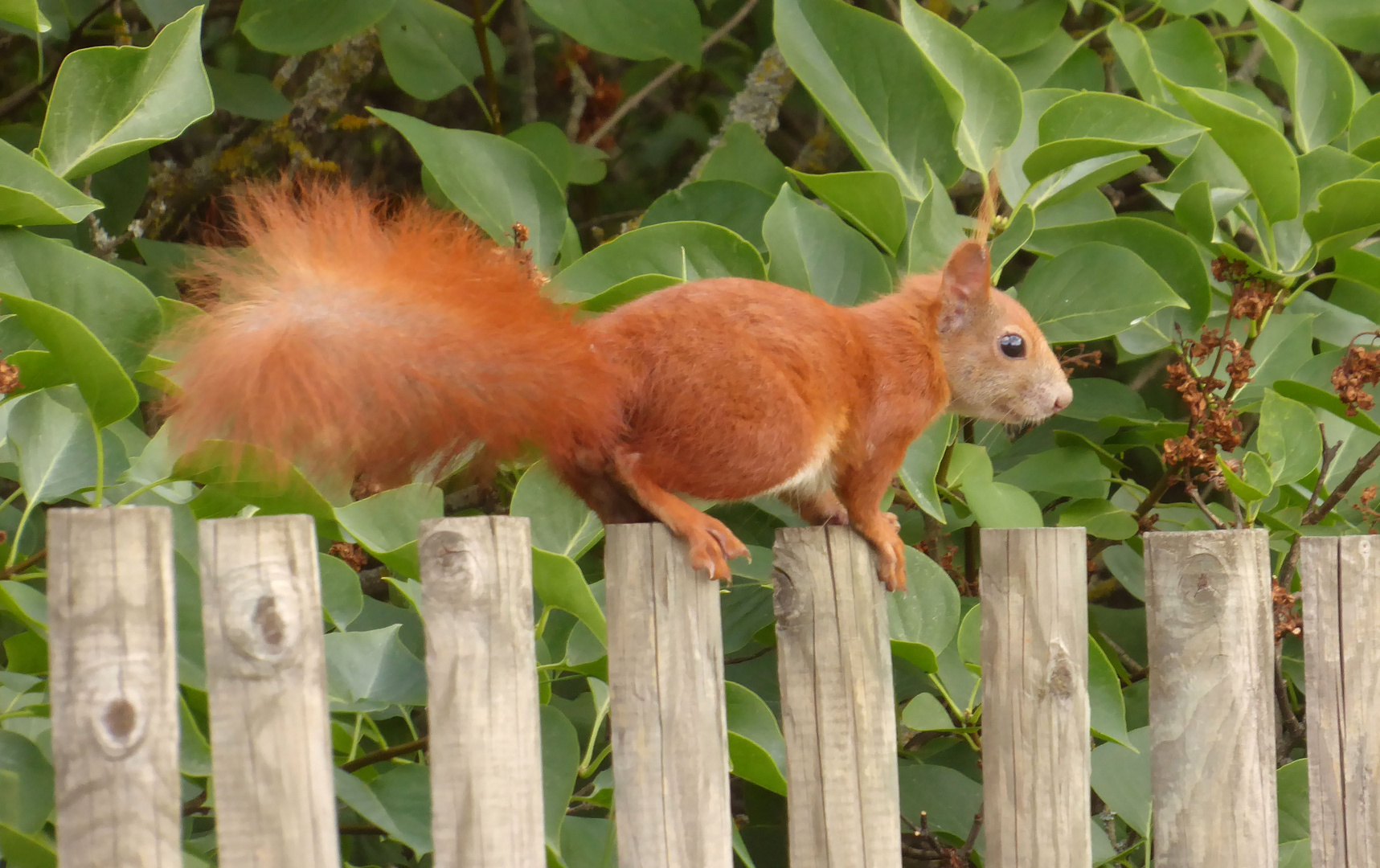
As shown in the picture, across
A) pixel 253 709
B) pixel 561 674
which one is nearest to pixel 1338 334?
pixel 561 674

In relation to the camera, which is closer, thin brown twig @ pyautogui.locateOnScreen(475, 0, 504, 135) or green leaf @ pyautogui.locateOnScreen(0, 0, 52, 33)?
green leaf @ pyautogui.locateOnScreen(0, 0, 52, 33)

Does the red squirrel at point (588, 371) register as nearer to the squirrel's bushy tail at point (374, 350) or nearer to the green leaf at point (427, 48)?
the squirrel's bushy tail at point (374, 350)

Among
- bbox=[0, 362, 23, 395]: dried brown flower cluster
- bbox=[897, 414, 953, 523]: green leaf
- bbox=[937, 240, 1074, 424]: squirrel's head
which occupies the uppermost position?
bbox=[937, 240, 1074, 424]: squirrel's head

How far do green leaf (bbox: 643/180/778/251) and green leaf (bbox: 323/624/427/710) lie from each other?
0.77 m

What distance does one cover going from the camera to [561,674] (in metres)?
1.48

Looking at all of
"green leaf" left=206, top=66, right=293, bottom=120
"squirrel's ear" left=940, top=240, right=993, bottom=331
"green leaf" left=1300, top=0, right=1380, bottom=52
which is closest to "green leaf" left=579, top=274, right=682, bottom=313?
"squirrel's ear" left=940, top=240, right=993, bottom=331

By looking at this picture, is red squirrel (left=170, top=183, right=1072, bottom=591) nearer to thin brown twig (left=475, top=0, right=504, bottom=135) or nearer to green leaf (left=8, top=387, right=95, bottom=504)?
green leaf (left=8, top=387, right=95, bottom=504)

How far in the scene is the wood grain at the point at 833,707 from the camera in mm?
1052

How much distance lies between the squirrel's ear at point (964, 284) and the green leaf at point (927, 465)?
0.42ft

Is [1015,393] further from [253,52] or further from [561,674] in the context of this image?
[253,52]

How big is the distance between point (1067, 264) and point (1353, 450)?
1.58 ft

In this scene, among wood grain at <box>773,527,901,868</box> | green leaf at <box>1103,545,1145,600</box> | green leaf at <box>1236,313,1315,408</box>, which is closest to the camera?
wood grain at <box>773,527,901,868</box>

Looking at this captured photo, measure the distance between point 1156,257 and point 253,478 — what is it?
3.74ft

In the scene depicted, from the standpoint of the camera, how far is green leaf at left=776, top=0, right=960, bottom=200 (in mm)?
1602
